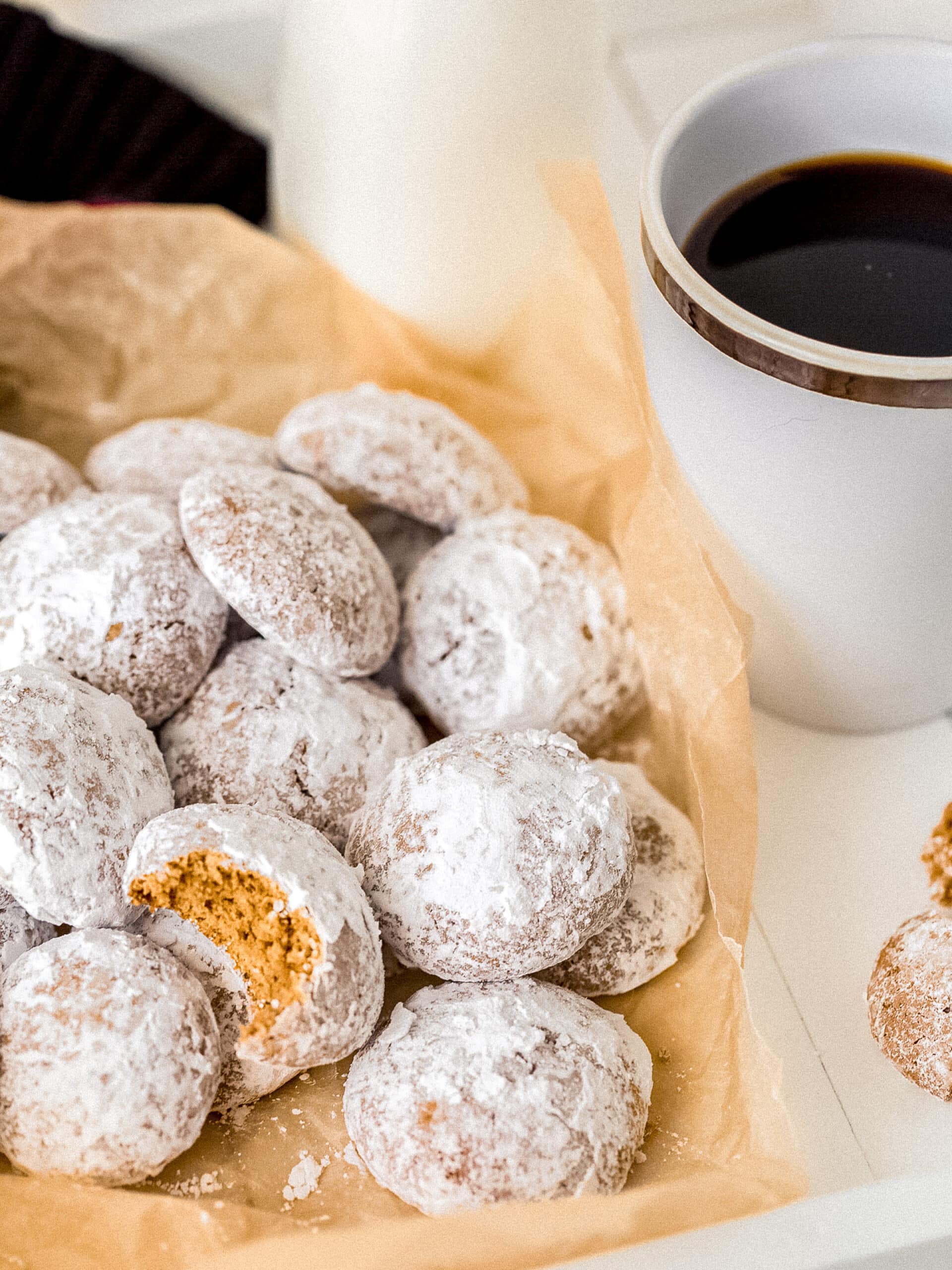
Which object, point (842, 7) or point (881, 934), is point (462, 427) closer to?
point (881, 934)

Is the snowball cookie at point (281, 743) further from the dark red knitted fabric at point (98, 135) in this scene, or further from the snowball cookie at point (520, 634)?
the dark red knitted fabric at point (98, 135)

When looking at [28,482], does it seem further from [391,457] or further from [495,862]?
[495,862]

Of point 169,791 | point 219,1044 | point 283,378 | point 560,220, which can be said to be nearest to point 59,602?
point 169,791

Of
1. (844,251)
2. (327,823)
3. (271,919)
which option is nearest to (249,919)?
(271,919)

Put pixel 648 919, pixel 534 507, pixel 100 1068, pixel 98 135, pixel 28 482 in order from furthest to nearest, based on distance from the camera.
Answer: pixel 98 135 < pixel 534 507 < pixel 28 482 < pixel 648 919 < pixel 100 1068

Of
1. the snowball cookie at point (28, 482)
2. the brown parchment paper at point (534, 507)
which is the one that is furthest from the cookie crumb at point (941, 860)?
the snowball cookie at point (28, 482)
